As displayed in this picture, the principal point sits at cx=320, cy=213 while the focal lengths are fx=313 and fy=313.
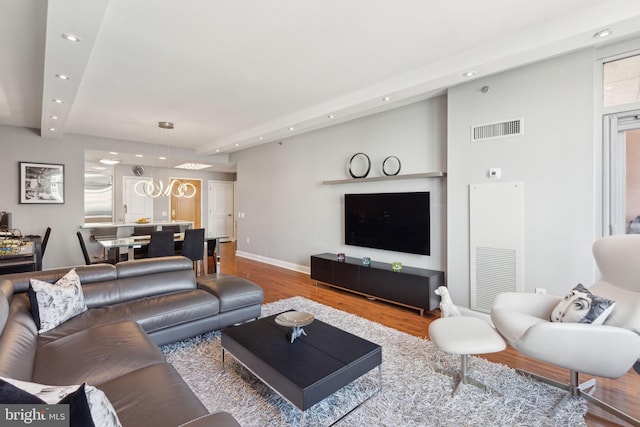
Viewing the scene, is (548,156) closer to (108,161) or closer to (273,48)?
(273,48)

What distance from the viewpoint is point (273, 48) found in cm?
292

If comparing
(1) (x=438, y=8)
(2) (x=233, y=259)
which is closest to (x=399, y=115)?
(1) (x=438, y=8)

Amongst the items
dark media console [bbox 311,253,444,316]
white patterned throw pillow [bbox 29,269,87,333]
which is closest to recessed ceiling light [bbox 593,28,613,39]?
dark media console [bbox 311,253,444,316]

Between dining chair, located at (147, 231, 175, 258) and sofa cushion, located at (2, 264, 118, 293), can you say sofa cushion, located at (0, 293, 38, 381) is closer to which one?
sofa cushion, located at (2, 264, 118, 293)

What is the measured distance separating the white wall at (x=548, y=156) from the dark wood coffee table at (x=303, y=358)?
6.83ft

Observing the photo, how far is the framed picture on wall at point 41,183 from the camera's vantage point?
18.4 ft

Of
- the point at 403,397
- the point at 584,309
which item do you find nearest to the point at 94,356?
the point at 403,397

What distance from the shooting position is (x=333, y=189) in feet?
17.9

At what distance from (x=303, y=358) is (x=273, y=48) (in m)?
2.66

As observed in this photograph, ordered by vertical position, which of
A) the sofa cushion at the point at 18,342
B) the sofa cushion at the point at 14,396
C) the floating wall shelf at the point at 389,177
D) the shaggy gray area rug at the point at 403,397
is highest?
the floating wall shelf at the point at 389,177

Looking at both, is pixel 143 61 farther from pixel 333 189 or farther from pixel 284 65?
pixel 333 189

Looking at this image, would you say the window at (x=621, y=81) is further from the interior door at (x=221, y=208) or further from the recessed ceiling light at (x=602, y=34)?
the interior door at (x=221, y=208)

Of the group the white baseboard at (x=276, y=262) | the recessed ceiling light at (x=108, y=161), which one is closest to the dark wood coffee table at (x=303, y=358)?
the white baseboard at (x=276, y=262)

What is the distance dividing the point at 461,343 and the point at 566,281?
5.32 feet
